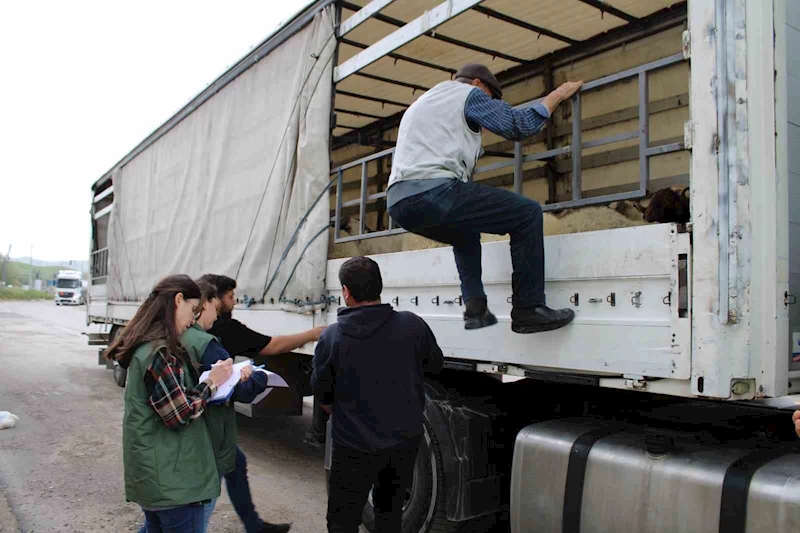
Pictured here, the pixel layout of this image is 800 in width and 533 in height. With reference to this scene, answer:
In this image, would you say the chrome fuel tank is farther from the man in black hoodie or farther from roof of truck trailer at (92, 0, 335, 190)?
roof of truck trailer at (92, 0, 335, 190)

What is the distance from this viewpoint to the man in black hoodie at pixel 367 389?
271 centimetres

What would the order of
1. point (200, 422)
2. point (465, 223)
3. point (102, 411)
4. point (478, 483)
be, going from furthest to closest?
1. point (102, 411)
2. point (478, 483)
3. point (465, 223)
4. point (200, 422)

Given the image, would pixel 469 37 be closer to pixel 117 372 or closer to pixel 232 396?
pixel 232 396

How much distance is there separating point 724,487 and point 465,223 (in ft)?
4.91

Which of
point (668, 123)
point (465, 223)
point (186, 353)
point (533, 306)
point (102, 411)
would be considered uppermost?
point (668, 123)

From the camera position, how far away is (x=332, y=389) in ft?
9.30

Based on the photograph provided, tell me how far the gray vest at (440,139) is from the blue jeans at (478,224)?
101 millimetres

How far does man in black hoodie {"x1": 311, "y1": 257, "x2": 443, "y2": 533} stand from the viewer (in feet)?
8.87

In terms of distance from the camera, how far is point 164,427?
2.51 metres

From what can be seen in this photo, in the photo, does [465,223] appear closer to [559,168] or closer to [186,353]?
[186,353]

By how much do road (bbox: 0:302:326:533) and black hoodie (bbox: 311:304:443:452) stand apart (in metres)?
1.92

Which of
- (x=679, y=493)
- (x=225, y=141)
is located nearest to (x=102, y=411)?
(x=225, y=141)

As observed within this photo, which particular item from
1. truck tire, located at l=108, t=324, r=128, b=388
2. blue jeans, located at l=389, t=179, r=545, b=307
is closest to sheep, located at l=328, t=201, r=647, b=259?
blue jeans, located at l=389, t=179, r=545, b=307

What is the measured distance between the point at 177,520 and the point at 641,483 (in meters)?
1.83
